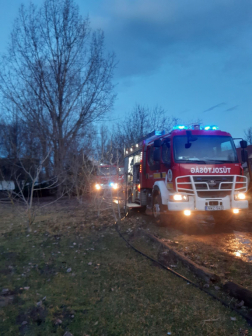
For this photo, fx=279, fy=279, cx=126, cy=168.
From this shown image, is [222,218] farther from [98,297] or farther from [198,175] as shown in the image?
[98,297]

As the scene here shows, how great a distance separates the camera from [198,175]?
793 centimetres

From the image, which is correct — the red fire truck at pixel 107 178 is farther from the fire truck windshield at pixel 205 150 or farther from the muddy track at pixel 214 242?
the fire truck windshield at pixel 205 150

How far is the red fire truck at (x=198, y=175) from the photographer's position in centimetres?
788

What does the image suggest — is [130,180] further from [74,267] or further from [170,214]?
[74,267]

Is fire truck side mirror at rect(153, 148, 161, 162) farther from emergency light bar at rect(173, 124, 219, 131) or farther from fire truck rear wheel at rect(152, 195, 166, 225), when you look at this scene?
fire truck rear wheel at rect(152, 195, 166, 225)

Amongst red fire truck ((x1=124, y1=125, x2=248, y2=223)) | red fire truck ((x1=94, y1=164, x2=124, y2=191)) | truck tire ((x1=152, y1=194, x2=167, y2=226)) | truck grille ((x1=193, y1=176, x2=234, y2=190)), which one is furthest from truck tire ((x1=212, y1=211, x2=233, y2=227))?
red fire truck ((x1=94, y1=164, x2=124, y2=191))

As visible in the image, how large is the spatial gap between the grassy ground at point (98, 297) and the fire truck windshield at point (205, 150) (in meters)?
2.91

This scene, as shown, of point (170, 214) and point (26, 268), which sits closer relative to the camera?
point (26, 268)

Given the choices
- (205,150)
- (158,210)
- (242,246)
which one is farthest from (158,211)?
(242,246)

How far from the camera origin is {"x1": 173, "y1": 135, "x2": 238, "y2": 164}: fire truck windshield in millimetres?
8195

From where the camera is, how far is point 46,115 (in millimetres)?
17375

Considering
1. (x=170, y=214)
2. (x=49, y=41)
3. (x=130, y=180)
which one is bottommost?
(x=170, y=214)

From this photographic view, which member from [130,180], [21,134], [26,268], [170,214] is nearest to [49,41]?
[21,134]

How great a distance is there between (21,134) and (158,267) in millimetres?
17089
